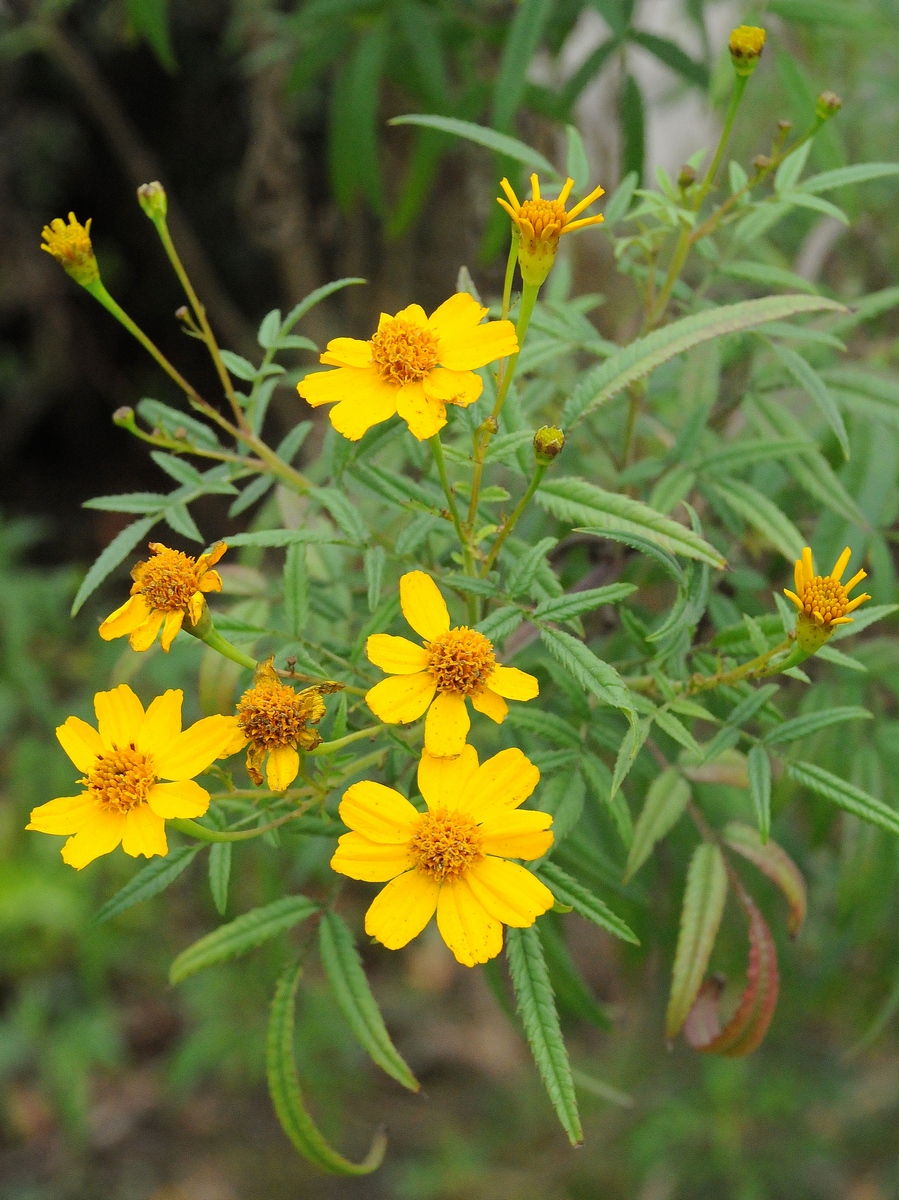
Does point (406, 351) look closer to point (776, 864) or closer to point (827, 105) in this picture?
point (827, 105)

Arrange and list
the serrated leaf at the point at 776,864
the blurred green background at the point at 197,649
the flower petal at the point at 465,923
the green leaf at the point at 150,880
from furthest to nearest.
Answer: the blurred green background at the point at 197,649
the serrated leaf at the point at 776,864
the green leaf at the point at 150,880
the flower petal at the point at 465,923

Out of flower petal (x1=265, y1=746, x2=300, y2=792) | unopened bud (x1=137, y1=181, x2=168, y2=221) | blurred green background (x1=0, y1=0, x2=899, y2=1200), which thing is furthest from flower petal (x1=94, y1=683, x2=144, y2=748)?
blurred green background (x1=0, y1=0, x2=899, y2=1200)

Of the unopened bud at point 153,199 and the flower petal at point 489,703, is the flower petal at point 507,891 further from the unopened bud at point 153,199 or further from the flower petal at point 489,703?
the unopened bud at point 153,199

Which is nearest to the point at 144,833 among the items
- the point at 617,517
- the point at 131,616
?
the point at 131,616

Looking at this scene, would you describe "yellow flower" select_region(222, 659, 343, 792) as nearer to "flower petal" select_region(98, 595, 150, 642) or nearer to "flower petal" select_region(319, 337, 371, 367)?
"flower petal" select_region(98, 595, 150, 642)

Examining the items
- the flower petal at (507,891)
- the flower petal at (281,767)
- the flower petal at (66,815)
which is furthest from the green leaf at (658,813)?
the flower petal at (66,815)
